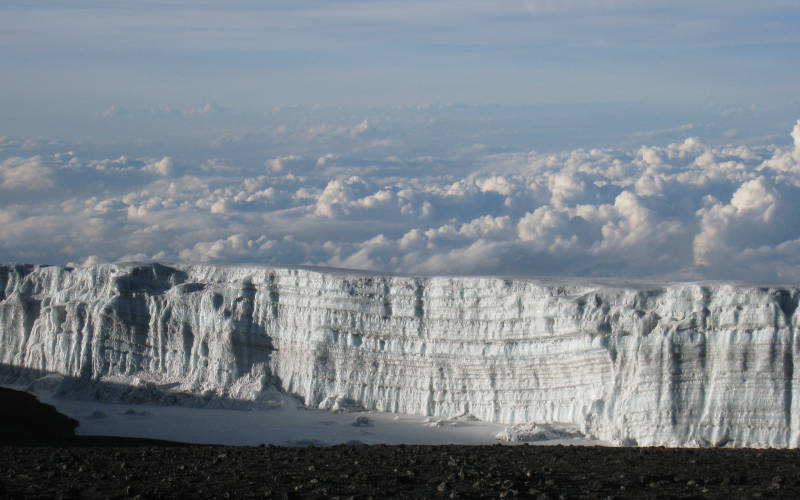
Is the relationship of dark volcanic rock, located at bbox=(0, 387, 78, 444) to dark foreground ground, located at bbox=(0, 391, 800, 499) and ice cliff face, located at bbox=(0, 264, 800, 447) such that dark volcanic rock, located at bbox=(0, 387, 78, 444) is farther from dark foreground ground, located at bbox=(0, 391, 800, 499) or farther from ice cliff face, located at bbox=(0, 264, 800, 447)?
dark foreground ground, located at bbox=(0, 391, 800, 499)

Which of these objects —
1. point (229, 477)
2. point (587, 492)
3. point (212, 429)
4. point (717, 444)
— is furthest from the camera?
point (212, 429)

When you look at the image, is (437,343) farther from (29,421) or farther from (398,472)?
(29,421)

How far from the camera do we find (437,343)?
41125mm

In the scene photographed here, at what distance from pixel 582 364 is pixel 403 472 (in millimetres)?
14694

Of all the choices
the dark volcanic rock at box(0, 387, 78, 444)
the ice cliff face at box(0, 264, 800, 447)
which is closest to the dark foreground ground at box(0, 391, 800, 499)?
the ice cliff face at box(0, 264, 800, 447)

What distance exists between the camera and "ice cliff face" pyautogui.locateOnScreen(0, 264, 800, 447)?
34.6 metres

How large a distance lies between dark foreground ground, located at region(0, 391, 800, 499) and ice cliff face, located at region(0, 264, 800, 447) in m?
5.07

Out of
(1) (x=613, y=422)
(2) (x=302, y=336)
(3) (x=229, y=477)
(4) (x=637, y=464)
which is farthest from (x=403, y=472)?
(2) (x=302, y=336)

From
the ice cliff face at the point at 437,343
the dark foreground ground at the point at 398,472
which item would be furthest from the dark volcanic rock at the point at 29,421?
the dark foreground ground at the point at 398,472

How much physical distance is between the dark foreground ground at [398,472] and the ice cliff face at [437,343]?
16.6 ft

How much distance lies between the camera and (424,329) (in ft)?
136

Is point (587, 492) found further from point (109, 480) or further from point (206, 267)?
point (206, 267)

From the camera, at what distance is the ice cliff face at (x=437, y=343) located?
34.6 metres

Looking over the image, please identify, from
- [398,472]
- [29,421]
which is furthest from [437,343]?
[29,421]
